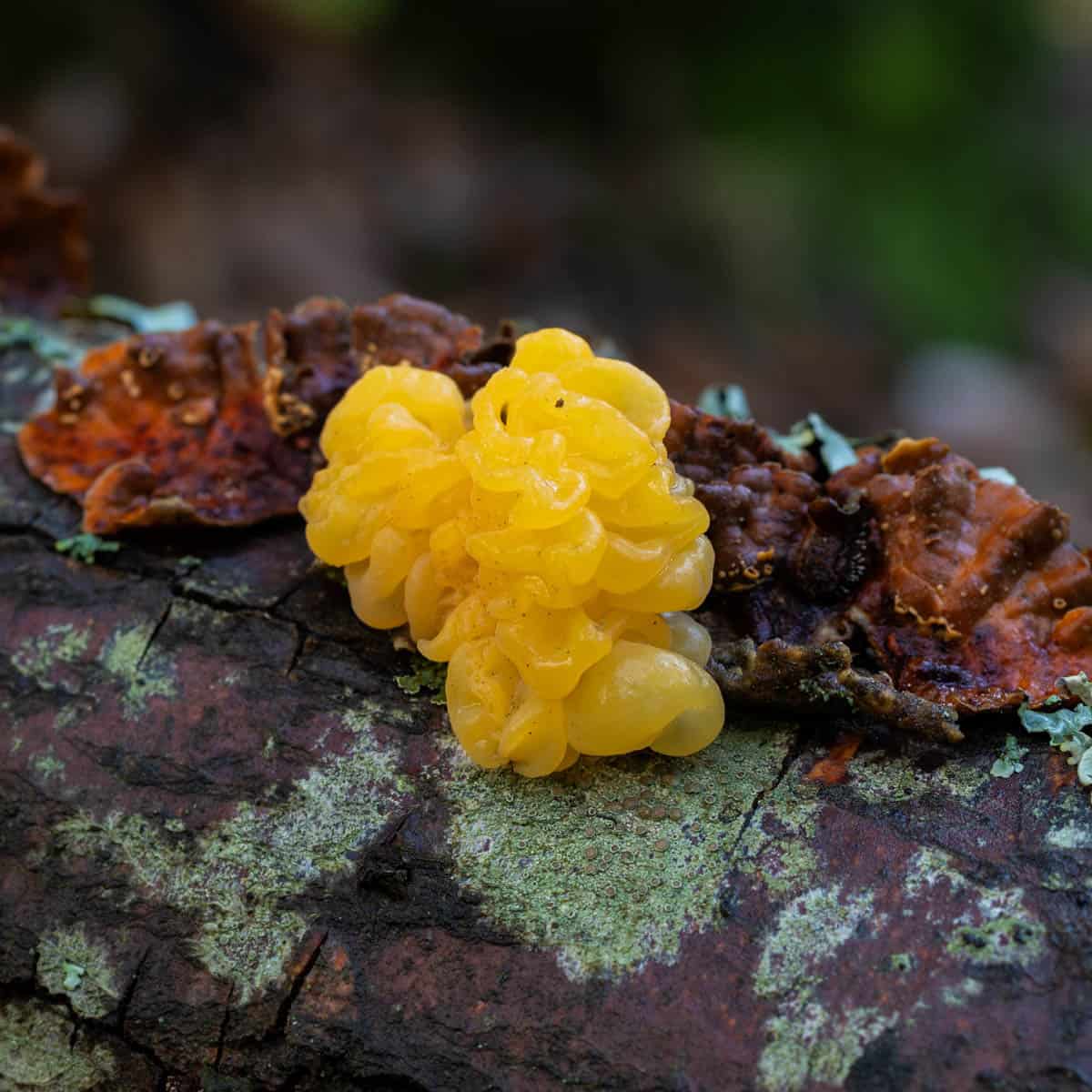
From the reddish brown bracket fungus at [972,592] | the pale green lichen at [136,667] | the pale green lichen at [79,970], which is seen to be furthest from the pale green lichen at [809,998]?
the pale green lichen at [136,667]

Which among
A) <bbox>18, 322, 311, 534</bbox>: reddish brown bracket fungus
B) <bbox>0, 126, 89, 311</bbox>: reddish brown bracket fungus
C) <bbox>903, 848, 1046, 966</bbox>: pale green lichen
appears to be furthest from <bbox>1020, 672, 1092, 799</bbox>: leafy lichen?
<bbox>0, 126, 89, 311</bbox>: reddish brown bracket fungus

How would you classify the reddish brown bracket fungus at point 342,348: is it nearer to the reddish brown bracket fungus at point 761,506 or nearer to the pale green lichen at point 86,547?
the reddish brown bracket fungus at point 761,506

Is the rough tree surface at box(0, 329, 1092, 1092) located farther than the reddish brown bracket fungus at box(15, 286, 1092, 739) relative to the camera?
No

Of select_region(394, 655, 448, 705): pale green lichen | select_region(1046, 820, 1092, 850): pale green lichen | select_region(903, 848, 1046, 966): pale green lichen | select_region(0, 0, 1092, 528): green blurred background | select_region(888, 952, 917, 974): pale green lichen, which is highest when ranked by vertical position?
select_region(1046, 820, 1092, 850): pale green lichen

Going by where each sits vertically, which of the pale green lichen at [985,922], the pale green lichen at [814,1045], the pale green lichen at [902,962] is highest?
the pale green lichen at [985,922]

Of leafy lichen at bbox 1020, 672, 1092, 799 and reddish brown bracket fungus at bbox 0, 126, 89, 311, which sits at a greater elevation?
leafy lichen at bbox 1020, 672, 1092, 799

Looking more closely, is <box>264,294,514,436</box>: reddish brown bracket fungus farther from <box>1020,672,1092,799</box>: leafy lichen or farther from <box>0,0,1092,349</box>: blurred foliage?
<box>0,0,1092,349</box>: blurred foliage

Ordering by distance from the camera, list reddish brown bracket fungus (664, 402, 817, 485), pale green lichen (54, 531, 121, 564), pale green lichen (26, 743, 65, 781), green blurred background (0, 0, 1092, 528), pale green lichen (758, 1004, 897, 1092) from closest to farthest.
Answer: pale green lichen (758, 1004, 897, 1092), pale green lichen (26, 743, 65, 781), reddish brown bracket fungus (664, 402, 817, 485), pale green lichen (54, 531, 121, 564), green blurred background (0, 0, 1092, 528)

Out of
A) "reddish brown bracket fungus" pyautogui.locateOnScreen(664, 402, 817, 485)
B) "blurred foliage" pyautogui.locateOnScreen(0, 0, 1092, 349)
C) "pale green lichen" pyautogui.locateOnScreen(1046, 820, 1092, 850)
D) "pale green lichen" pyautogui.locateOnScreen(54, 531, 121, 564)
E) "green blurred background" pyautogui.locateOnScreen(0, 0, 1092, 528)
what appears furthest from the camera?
"blurred foliage" pyautogui.locateOnScreen(0, 0, 1092, 349)
